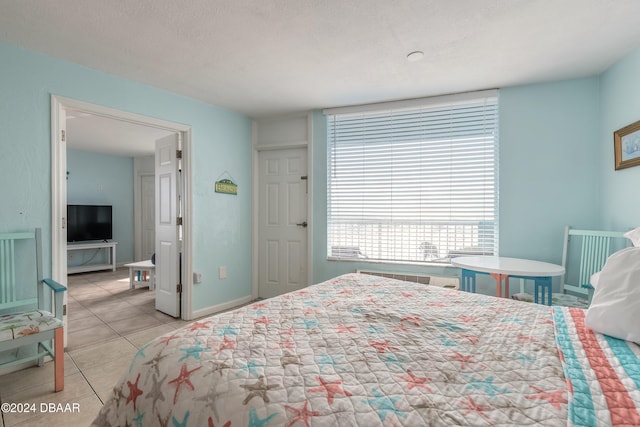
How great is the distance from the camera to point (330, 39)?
2.17 meters

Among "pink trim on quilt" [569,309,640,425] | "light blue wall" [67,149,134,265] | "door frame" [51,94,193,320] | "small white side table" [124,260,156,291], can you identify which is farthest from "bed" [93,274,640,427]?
"light blue wall" [67,149,134,265]

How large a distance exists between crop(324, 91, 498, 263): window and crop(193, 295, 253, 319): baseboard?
50.0 inches

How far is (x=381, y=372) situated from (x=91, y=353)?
272 cm

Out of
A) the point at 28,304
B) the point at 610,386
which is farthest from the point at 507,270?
the point at 28,304

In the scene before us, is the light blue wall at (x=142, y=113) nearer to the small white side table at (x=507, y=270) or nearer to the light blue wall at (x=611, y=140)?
the small white side table at (x=507, y=270)

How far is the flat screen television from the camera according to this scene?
5.89 metres

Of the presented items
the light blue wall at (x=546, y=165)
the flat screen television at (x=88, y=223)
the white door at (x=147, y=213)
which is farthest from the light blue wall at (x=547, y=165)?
the flat screen television at (x=88, y=223)

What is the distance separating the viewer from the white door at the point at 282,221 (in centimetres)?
396

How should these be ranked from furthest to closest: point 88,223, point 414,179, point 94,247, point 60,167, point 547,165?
point 88,223 < point 94,247 < point 414,179 < point 547,165 < point 60,167

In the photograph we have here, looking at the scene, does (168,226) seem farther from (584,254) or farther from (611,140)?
(611,140)

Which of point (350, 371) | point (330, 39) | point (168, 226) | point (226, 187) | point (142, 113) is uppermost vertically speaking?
point (330, 39)

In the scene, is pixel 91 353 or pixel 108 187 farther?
pixel 108 187

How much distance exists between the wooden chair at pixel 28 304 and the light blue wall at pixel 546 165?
3.68 m

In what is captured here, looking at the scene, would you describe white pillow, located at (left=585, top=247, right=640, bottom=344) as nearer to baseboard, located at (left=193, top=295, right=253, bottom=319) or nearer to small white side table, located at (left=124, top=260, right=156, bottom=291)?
baseboard, located at (left=193, top=295, right=253, bottom=319)
